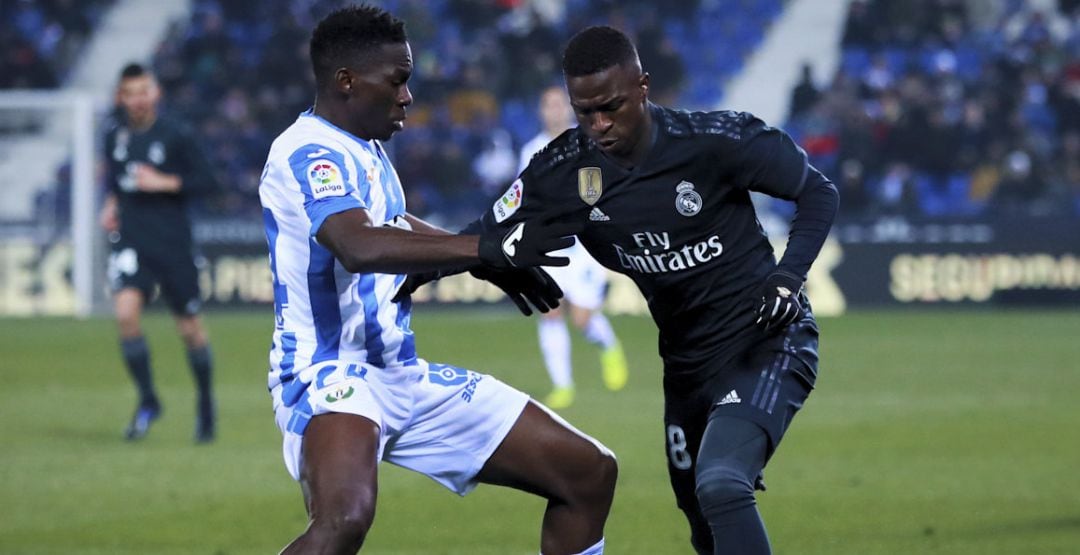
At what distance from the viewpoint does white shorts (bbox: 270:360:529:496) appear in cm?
477

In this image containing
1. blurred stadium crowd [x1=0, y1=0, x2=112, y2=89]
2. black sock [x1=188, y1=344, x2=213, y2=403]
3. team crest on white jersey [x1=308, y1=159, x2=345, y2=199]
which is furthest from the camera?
blurred stadium crowd [x1=0, y1=0, x2=112, y2=89]

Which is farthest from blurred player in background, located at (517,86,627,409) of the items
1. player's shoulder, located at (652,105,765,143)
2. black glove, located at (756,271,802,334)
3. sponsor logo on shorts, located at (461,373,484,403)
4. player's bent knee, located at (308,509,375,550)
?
player's bent knee, located at (308,509,375,550)

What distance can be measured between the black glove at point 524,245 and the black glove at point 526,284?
1.29 ft

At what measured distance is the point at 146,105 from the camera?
10.4 meters

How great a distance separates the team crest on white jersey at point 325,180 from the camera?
15.2 feet

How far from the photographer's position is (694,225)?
17.0 feet

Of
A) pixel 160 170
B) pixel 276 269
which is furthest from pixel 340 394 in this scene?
pixel 160 170

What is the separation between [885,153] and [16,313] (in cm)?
1140

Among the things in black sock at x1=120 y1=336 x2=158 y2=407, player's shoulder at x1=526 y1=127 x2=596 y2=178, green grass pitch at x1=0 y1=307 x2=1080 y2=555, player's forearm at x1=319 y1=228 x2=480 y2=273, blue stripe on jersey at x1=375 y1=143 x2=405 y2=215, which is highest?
player's shoulder at x1=526 y1=127 x2=596 y2=178

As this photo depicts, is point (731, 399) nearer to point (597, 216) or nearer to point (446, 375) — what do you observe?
point (597, 216)

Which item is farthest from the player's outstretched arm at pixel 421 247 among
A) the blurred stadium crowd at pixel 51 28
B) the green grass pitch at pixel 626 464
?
the blurred stadium crowd at pixel 51 28

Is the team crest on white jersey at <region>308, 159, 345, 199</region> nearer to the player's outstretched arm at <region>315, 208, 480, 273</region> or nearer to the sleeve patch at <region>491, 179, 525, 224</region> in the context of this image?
the player's outstretched arm at <region>315, 208, 480, 273</region>

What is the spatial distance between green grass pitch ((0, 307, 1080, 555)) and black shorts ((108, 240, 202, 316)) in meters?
0.91

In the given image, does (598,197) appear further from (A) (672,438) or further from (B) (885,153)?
(B) (885,153)
